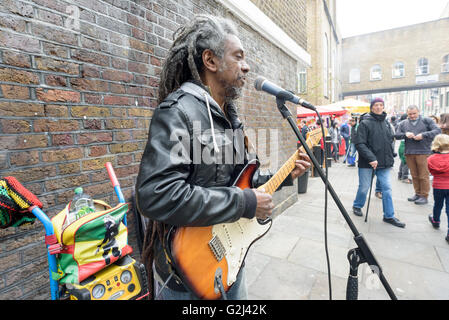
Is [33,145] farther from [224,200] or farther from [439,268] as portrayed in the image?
[439,268]

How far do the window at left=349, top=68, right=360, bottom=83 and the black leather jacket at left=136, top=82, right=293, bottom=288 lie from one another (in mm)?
33726

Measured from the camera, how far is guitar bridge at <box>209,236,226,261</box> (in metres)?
1.25

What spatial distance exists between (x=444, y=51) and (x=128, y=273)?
35.0 m

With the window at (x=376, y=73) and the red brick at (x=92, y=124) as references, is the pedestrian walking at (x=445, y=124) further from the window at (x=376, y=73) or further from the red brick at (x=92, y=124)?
the window at (x=376, y=73)

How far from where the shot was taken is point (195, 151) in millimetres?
1131

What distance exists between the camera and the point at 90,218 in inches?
50.8

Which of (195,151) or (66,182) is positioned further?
(66,182)

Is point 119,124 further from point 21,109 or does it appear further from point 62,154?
point 21,109

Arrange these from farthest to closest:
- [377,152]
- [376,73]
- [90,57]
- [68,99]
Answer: [376,73] < [377,152] < [90,57] < [68,99]

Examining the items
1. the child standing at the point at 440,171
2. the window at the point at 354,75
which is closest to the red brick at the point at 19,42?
the child standing at the point at 440,171

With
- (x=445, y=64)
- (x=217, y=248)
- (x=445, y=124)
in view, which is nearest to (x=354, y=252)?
(x=217, y=248)

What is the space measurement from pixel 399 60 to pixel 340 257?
3259cm

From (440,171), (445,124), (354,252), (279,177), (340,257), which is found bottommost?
(340,257)

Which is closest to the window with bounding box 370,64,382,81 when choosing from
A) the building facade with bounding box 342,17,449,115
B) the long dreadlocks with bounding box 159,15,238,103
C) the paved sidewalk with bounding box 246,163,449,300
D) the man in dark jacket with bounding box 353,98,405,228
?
the building facade with bounding box 342,17,449,115
